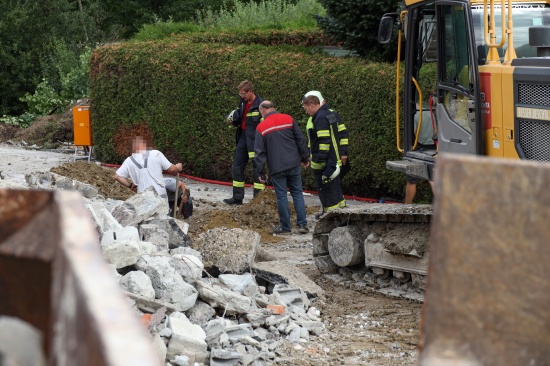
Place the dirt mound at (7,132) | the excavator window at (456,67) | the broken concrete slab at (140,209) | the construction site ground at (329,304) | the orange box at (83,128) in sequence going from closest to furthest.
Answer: the construction site ground at (329,304), the excavator window at (456,67), the broken concrete slab at (140,209), the orange box at (83,128), the dirt mound at (7,132)

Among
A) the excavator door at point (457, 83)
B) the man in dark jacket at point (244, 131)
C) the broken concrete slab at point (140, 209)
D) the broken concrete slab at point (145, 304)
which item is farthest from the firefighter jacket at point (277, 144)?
the broken concrete slab at point (145, 304)

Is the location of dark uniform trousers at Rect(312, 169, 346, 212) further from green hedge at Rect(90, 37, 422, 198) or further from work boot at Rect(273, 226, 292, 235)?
green hedge at Rect(90, 37, 422, 198)

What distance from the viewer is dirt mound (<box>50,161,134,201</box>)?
42.8ft

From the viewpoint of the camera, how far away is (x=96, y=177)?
1395cm

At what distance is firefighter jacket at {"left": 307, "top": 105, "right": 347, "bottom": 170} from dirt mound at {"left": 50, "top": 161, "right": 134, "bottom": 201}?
272cm

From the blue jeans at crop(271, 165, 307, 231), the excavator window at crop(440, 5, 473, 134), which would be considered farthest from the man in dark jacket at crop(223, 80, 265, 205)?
the excavator window at crop(440, 5, 473, 134)

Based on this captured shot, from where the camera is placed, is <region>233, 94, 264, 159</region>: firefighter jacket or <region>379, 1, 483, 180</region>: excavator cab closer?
<region>379, 1, 483, 180</region>: excavator cab

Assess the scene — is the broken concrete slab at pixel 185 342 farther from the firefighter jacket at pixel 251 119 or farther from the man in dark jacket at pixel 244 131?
the firefighter jacket at pixel 251 119

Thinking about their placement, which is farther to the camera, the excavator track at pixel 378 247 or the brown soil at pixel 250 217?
the brown soil at pixel 250 217

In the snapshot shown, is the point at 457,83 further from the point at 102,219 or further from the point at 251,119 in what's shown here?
the point at 251,119

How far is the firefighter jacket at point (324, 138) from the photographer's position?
38.9 feet

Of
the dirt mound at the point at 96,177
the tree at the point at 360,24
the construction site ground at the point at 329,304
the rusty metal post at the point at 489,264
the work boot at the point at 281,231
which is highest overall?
the tree at the point at 360,24

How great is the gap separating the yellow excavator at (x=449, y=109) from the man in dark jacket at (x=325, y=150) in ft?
5.68

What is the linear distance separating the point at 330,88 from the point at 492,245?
12.5 metres
